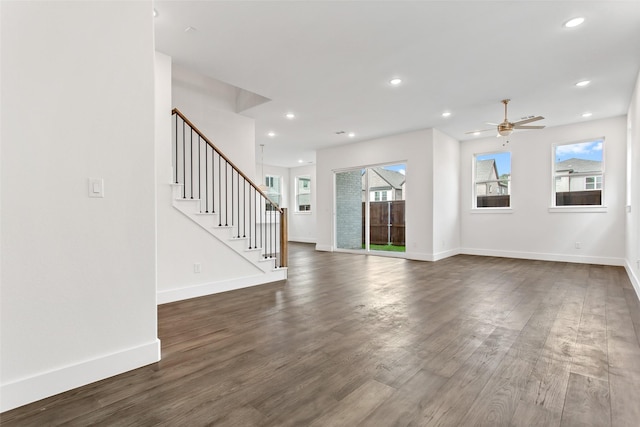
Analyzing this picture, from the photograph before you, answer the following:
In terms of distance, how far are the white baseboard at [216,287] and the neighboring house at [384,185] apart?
4120 mm

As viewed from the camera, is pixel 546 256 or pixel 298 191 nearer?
pixel 546 256

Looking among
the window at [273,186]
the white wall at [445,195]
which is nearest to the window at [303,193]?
the window at [273,186]

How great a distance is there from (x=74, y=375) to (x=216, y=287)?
224 cm

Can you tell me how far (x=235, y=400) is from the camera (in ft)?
5.76

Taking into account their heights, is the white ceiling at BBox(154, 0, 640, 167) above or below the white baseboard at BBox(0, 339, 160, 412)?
above

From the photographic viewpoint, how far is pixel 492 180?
302 inches

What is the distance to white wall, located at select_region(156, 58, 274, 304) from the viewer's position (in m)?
3.61

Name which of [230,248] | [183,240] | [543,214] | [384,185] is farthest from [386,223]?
[183,240]

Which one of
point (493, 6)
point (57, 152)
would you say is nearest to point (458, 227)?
point (493, 6)

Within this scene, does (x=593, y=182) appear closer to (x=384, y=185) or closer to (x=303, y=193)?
(x=384, y=185)

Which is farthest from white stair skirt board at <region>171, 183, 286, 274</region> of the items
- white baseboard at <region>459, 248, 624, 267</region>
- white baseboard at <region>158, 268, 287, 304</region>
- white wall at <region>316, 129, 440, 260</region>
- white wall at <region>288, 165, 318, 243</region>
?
white wall at <region>288, 165, 318, 243</region>

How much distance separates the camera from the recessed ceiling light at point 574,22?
2.96 metres

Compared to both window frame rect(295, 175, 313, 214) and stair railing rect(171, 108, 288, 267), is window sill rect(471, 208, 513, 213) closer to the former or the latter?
stair railing rect(171, 108, 288, 267)

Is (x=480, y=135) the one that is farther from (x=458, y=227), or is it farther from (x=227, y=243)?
(x=227, y=243)
